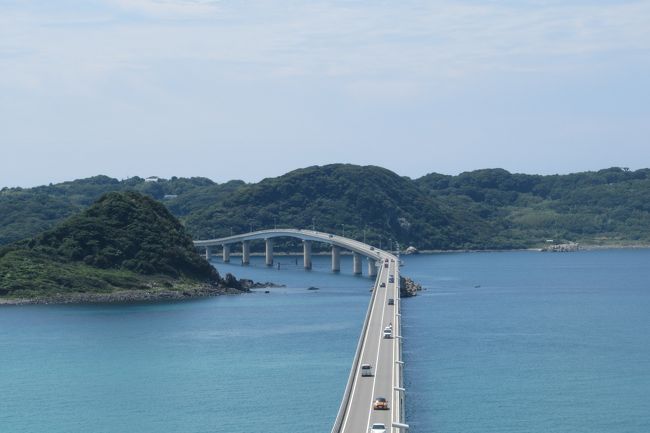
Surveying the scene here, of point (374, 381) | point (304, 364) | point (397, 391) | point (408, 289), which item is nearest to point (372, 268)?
point (408, 289)

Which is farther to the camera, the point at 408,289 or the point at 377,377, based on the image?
the point at 408,289

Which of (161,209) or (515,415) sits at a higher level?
(161,209)

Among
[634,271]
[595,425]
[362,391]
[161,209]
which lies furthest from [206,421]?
[634,271]

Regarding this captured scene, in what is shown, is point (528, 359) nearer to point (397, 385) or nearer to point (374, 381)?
point (374, 381)

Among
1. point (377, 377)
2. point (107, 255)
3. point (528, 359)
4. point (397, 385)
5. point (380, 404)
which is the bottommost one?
point (380, 404)

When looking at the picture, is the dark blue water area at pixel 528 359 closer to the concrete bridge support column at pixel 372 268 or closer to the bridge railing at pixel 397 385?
the bridge railing at pixel 397 385

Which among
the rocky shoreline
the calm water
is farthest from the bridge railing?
the rocky shoreline

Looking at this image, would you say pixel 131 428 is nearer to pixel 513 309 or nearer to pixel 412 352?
pixel 412 352

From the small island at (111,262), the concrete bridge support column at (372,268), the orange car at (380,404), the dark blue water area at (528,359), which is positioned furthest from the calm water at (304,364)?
the concrete bridge support column at (372,268)
